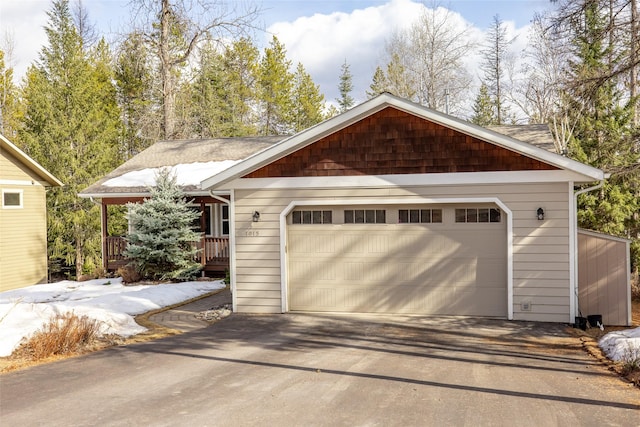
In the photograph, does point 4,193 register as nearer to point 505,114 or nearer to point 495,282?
point 495,282

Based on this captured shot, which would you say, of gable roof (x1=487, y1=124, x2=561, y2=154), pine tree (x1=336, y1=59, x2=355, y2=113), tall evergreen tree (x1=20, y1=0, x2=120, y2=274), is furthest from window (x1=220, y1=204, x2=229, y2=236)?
pine tree (x1=336, y1=59, x2=355, y2=113)

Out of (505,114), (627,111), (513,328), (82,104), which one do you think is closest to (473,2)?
(505,114)

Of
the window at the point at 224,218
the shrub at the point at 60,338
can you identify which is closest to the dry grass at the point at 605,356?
the shrub at the point at 60,338

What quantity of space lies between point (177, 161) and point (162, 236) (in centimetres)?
466

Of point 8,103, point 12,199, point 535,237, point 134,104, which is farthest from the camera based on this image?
point 8,103

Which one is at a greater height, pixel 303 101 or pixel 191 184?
pixel 303 101

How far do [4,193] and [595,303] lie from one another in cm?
1890

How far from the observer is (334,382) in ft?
21.6

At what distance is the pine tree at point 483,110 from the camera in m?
36.1

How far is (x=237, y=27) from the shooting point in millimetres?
22781

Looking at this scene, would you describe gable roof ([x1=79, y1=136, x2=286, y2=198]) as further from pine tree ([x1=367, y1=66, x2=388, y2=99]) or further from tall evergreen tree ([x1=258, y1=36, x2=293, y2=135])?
pine tree ([x1=367, y1=66, x2=388, y2=99])

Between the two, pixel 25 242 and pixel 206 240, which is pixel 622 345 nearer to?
pixel 206 240

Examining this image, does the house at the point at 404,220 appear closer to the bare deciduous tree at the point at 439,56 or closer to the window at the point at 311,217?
the window at the point at 311,217

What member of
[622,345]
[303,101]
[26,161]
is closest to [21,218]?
[26,161]
